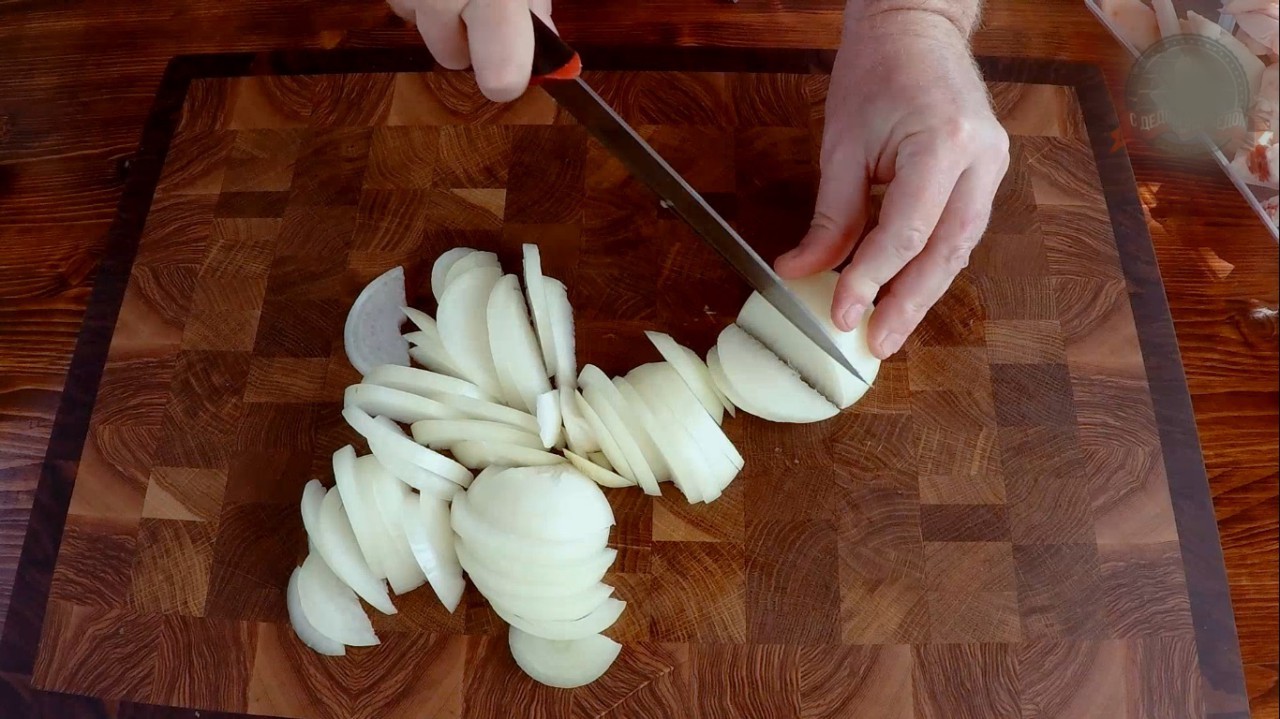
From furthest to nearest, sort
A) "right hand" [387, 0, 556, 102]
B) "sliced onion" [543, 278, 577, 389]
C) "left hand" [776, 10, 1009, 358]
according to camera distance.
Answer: "sliced onion" [543, 278, 577, 389], "left hand" [776, 10, 1009, 358], "right hand" [387, 0, 556, 102]

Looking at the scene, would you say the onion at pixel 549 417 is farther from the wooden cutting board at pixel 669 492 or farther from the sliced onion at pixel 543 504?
the wooden cutting board at pixel 669 492

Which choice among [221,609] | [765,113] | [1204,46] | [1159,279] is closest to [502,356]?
[221,609]

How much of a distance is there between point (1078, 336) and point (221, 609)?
1557 mm

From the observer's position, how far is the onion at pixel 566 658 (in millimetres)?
1327

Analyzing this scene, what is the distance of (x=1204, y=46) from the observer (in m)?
1.57

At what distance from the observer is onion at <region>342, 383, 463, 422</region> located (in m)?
1.39

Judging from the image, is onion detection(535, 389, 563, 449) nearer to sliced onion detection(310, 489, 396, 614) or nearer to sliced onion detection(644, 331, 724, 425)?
sliced onion detection(644, 331, 724, 425)

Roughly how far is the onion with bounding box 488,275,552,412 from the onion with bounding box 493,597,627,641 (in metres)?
0.34

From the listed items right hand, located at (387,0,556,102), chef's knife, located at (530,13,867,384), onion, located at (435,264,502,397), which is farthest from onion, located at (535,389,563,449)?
right hand, located at (387,0,556,102)

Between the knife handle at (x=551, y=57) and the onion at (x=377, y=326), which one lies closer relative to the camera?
the knife handle at (x=551, y=57)

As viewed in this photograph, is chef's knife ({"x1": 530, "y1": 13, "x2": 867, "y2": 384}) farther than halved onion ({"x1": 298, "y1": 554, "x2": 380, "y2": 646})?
No

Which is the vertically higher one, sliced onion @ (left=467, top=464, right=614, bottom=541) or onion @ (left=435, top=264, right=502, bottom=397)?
onion @ (left=435, top=264, right=502, bottom=397)

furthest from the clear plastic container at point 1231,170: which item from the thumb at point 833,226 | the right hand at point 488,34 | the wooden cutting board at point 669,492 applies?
the right hand at point 488,34

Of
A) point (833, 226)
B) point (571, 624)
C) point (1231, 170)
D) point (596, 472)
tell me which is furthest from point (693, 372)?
point (1231, 170)
